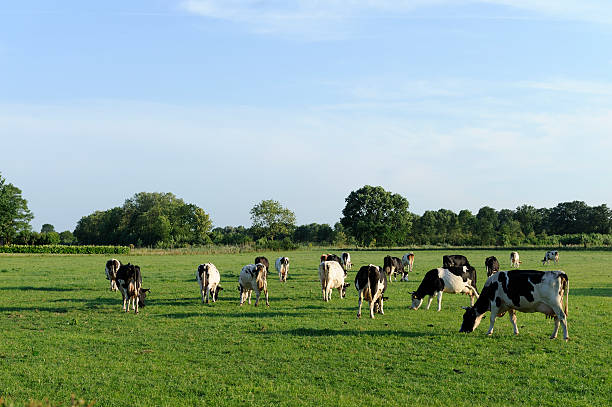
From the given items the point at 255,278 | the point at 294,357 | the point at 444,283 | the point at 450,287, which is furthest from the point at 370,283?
the point at 294,357

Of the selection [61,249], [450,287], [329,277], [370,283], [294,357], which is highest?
[370,283]

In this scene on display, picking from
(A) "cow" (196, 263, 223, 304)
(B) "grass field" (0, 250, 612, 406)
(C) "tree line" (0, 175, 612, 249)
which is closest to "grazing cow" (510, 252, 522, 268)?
(B) "grass field" (0, 250, 612, 406)

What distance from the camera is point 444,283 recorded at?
60.6ft

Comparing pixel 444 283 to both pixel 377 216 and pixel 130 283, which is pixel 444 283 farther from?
pixel 377 216

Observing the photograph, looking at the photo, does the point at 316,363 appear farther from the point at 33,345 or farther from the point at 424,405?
the point at 33,345

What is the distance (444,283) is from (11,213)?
371 ft

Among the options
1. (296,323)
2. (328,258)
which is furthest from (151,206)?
(296,323)

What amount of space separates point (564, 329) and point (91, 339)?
1266cm

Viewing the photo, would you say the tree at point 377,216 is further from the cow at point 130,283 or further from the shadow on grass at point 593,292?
the cow at point 130,283

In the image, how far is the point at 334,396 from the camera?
28.9 feet

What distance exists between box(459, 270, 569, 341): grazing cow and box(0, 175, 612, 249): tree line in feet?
266

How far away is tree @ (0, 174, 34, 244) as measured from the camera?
106312 millimetres

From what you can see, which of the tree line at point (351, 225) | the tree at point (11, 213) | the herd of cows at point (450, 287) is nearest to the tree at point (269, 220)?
the tree line at point (351, 225)

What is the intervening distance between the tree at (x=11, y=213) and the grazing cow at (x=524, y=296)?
376 feet
